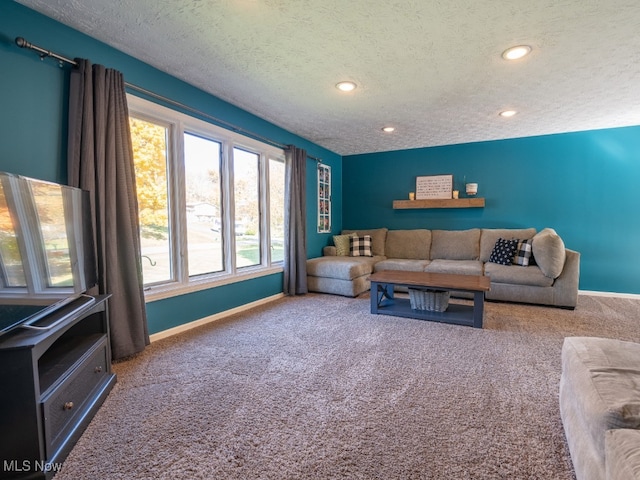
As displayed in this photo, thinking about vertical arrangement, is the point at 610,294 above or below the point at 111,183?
below

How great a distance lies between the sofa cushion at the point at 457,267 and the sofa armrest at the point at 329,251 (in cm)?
154

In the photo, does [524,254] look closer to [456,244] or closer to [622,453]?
[456,244]

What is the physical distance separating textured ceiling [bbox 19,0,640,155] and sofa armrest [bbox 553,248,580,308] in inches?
67.1

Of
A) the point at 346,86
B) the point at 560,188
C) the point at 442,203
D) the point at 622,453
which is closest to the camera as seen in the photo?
the point at 622,453

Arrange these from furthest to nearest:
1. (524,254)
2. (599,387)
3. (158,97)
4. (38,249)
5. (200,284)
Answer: (524,254)
(200,284)
(158,97)
(38,249)
(599,387)

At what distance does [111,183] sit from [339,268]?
9.03ft

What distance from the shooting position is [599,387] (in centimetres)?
107

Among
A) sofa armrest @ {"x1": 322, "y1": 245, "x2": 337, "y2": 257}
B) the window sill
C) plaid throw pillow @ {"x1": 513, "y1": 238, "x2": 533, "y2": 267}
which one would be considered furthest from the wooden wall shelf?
the window sill

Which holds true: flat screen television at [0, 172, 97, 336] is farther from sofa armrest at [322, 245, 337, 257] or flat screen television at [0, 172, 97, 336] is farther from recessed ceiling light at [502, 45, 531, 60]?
sofa armrest at [322, 245, 337, 257]

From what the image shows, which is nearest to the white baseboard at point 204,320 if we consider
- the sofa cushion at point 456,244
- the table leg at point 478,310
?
the table leg at point 478,310

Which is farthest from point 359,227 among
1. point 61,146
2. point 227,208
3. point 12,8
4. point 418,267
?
point 12,8

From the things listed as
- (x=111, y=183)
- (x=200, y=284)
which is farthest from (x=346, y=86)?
(x=200, y=284)

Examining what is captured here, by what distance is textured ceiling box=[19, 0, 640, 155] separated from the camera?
176 centimetres

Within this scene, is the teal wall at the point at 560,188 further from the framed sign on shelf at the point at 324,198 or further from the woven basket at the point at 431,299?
the woven basket at the point at 431,299
